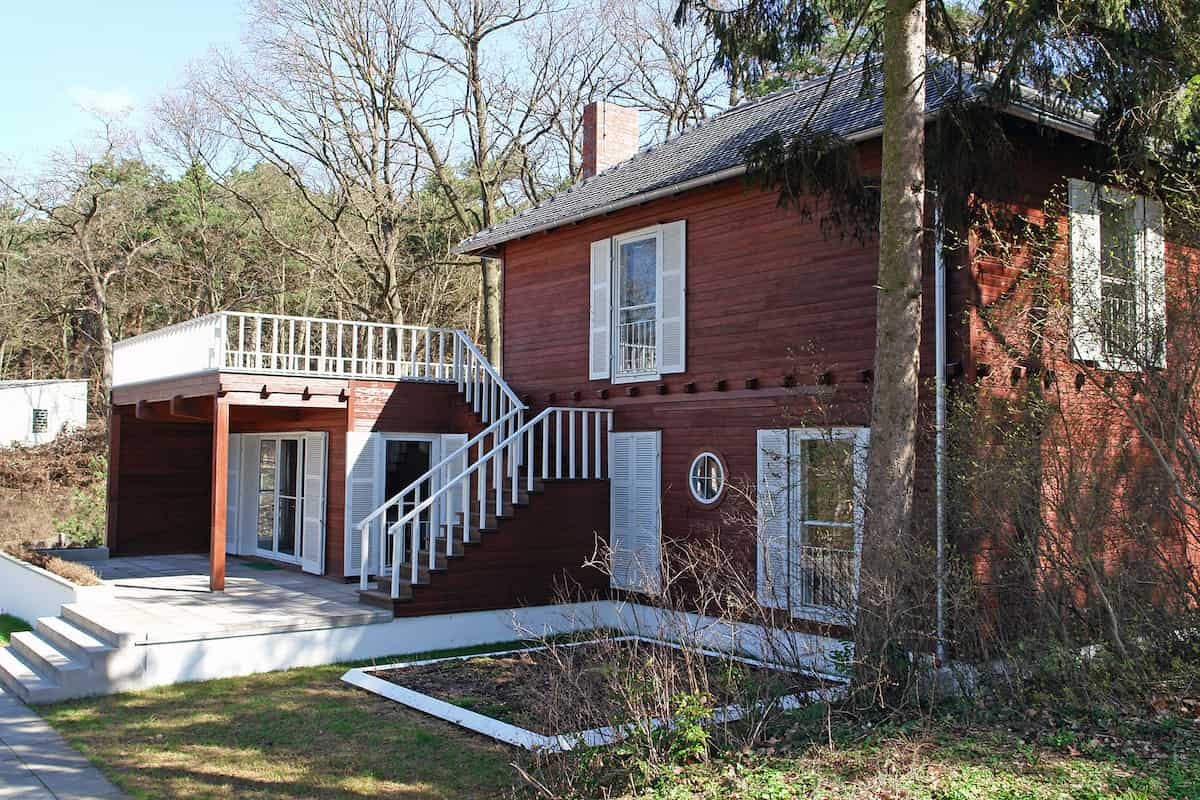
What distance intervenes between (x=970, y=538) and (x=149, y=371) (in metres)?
12.4

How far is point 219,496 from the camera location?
12.9m

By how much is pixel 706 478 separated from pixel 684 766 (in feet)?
19.0

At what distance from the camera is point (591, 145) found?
55.5 feet

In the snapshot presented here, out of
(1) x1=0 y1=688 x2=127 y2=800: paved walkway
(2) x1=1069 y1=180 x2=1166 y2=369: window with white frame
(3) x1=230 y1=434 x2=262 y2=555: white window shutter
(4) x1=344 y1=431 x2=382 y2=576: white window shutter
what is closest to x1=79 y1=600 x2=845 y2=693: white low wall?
(1) x1=0 y1=688 x2=127 y2=800: paved walkway

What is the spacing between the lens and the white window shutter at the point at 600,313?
42.2ft

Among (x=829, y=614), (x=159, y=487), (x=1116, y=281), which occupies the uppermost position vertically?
(x=1116, y=281)

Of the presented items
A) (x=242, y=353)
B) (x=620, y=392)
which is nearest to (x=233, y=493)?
(x=242, y=353)

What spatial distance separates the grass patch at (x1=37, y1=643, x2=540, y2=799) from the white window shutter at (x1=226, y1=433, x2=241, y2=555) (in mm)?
8614

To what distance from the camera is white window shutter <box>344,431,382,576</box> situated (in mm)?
14328

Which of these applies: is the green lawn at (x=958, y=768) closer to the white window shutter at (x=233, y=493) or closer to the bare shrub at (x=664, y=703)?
the bare shrub at (x=664, y=703)

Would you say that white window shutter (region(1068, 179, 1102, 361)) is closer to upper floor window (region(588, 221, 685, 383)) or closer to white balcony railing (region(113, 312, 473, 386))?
upper floor window (region(588, 221, 685, 383))

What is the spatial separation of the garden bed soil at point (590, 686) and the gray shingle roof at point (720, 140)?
5.10 metres

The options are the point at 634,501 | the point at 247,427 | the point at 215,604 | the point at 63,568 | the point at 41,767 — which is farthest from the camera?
the point at 247,427

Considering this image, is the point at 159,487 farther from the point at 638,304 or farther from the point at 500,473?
the point at 638,304
